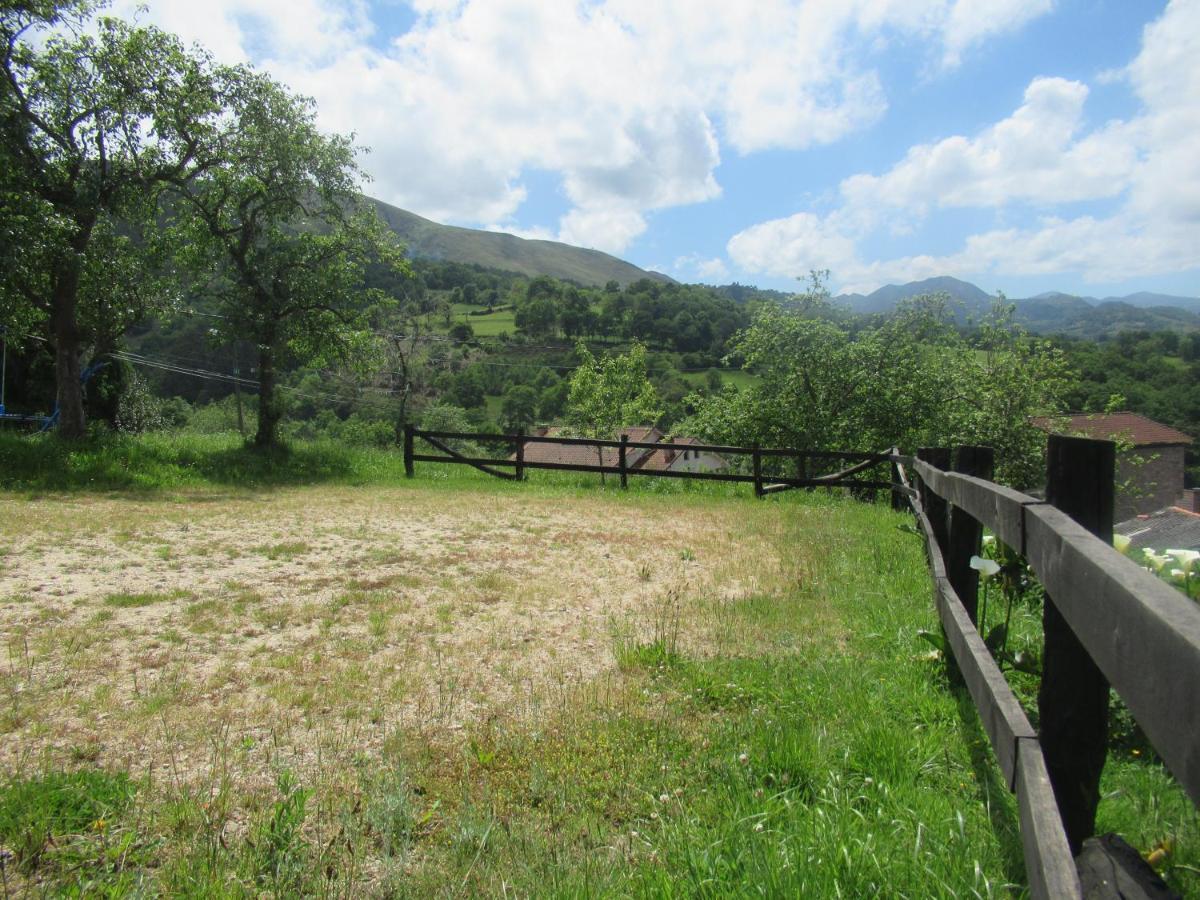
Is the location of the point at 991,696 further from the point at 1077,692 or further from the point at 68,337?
the point at 68,337

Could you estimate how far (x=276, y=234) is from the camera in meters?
16.0

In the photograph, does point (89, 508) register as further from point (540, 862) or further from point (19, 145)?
point (540, 862)

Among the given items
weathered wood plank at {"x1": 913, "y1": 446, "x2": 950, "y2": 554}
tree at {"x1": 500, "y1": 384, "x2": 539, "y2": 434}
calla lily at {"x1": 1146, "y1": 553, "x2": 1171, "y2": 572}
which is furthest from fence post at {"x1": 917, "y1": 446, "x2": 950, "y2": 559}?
tree at {"x1": 500, "y1": 384, "x2": 539, "y2": 434}

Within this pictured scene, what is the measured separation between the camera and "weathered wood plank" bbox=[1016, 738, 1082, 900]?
1223mm

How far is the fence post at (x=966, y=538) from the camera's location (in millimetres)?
3350

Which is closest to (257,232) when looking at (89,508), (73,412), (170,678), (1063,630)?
(73,412)

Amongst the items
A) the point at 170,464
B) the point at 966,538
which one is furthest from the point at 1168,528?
the point at 170,464

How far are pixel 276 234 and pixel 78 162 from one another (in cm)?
375

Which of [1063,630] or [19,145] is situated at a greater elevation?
[19,145]

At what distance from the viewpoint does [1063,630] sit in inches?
68.3

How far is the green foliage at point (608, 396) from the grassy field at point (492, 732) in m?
25.3

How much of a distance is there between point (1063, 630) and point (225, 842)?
2732mm

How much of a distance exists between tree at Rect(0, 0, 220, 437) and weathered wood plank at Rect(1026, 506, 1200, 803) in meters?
14.7

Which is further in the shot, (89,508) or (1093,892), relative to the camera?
(89,508)
